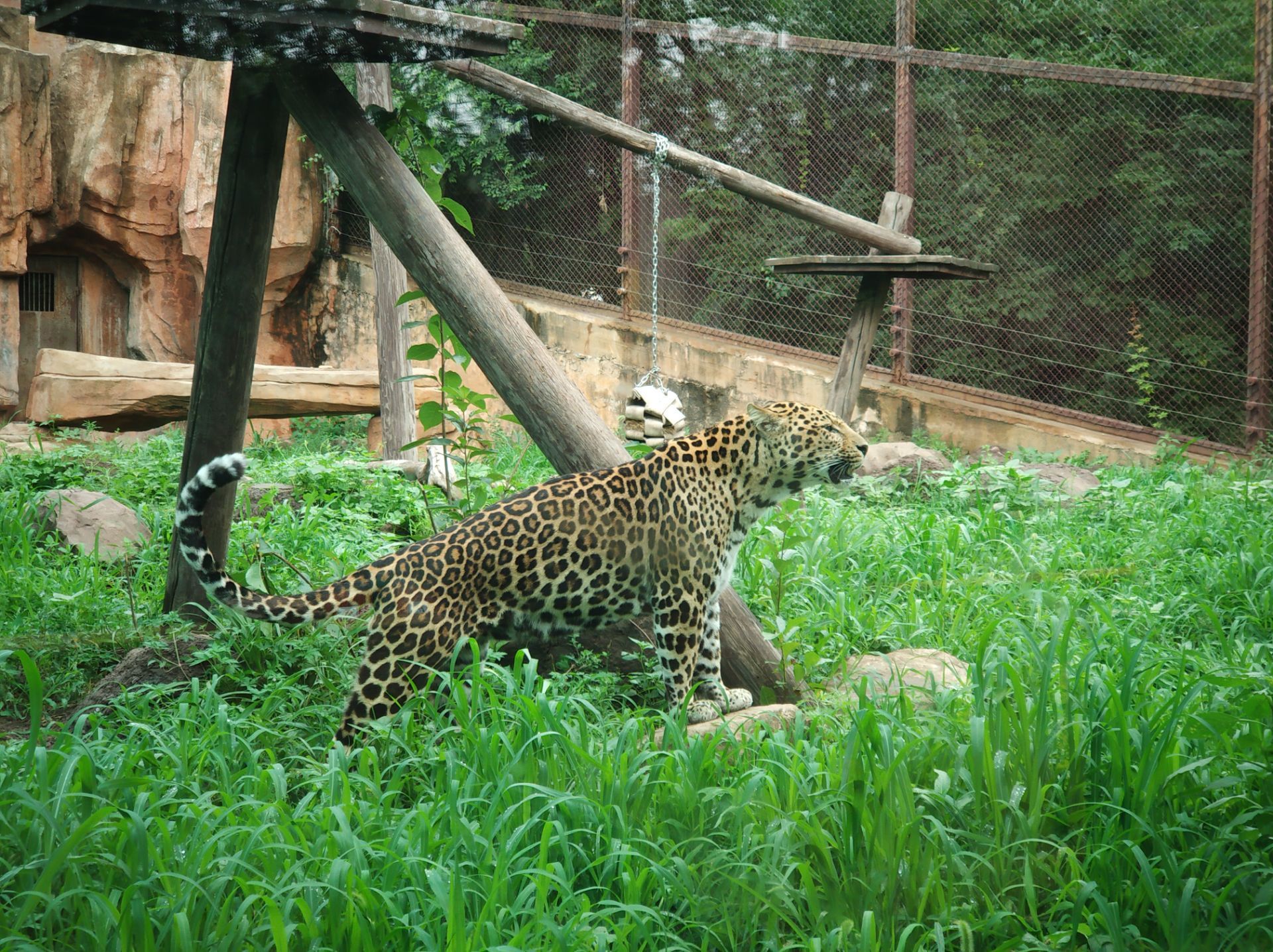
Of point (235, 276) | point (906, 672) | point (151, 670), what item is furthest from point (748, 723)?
point (235, 276)

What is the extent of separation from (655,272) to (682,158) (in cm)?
90

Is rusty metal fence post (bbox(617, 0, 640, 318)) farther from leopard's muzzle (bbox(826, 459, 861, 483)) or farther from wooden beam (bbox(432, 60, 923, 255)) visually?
leopard's muzzle (bbox(826, 459, 861, 483))

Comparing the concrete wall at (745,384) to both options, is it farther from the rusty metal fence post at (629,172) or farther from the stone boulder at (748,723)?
the stone boulder at (748,723)

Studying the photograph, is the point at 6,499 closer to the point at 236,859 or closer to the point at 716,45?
the point at 236,859

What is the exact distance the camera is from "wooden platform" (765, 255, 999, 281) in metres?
6.78

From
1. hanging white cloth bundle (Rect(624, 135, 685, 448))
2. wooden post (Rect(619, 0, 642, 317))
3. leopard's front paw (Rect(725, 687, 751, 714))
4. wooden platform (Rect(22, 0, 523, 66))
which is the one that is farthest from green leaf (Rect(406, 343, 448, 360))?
wooden post (Rect(619, 0, 642, 317))

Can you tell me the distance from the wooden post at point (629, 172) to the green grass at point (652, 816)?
25.2 ft

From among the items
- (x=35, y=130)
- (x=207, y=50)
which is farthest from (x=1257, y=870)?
(x=35, y=130)

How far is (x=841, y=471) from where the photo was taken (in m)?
4.18

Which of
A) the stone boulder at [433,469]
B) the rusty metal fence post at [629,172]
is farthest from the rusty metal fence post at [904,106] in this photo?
the stone boulder at [433,469]

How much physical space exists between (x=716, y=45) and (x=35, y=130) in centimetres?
682

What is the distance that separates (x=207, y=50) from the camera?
3.80 meters

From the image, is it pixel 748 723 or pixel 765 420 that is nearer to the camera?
pixel 748 723

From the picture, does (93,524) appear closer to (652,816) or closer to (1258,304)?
(652,816)
